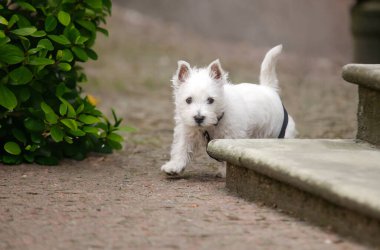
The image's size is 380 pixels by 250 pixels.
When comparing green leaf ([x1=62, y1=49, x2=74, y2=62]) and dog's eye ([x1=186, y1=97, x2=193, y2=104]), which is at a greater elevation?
green leaf ([x1=62, y1=49, x2=74, y2=62])

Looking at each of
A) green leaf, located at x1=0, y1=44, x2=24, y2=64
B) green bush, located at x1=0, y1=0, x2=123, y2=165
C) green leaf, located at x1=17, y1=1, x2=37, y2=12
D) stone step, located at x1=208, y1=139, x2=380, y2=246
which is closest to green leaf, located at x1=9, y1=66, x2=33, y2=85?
green bush, located at x1=0, y1=0, x2=123, y2=165

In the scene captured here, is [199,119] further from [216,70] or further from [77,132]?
[77,132]

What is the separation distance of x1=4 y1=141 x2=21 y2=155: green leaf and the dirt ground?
12cm

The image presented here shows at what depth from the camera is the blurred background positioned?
8500 millimetres

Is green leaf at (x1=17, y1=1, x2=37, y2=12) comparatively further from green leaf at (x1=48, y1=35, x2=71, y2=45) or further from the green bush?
green leaf at (x1=48, y1=35, x2=71, y2=45)

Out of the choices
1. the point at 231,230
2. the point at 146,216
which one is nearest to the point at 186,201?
the point at 146,216

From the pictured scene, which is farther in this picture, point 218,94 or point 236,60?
point 236,60

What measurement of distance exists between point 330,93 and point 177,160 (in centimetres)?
474

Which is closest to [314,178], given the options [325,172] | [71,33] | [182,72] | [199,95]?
[325,172]

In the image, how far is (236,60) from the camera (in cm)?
1233

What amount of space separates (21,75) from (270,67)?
6.34ft

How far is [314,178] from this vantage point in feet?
12.8

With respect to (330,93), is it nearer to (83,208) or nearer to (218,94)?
(218,94)

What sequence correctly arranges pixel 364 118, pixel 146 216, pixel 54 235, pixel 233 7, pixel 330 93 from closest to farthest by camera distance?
1. pixel 54 235
2. pixel 146 216
3. pixel 364 118
4. pixel 330 93
5. pixel 233 7
